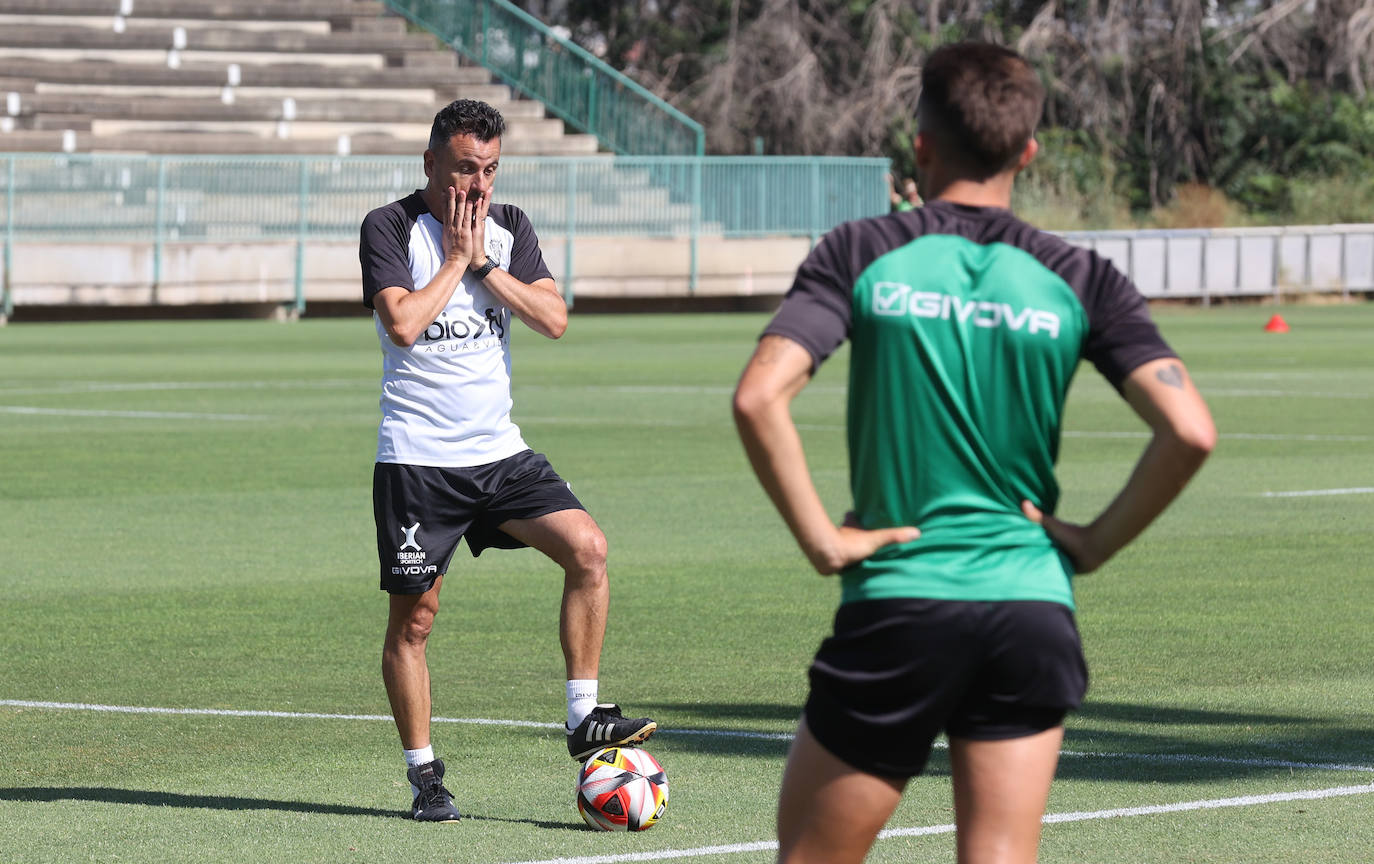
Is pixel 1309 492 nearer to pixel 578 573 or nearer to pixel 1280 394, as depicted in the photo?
pixel 1280 394

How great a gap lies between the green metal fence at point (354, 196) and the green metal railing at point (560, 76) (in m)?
1.50

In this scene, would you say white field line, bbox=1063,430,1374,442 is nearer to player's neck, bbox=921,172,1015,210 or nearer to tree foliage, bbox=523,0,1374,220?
player's neck, bbox=921,172,1015,210

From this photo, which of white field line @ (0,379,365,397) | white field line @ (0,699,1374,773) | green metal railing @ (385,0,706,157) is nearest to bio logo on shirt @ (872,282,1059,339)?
white field line @ (0,699,1374,773)

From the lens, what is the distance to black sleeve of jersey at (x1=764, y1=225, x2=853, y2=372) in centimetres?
370

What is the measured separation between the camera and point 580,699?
657 cm

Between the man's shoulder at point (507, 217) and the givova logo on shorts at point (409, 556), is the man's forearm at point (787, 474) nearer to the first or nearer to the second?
the givova logo on shorts at point (409, 556)

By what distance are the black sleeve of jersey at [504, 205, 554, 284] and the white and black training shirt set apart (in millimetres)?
45

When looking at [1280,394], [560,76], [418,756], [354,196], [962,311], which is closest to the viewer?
[962,311]

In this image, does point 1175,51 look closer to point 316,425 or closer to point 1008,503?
point 316,425

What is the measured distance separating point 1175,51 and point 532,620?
44.2 m

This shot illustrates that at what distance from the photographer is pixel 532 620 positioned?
9883mm

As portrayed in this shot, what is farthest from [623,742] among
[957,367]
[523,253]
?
[957,367]

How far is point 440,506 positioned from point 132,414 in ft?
47.2

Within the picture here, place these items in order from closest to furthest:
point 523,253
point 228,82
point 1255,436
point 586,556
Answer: point 586,556
point 523,253
point 1255,436
point 228,82
